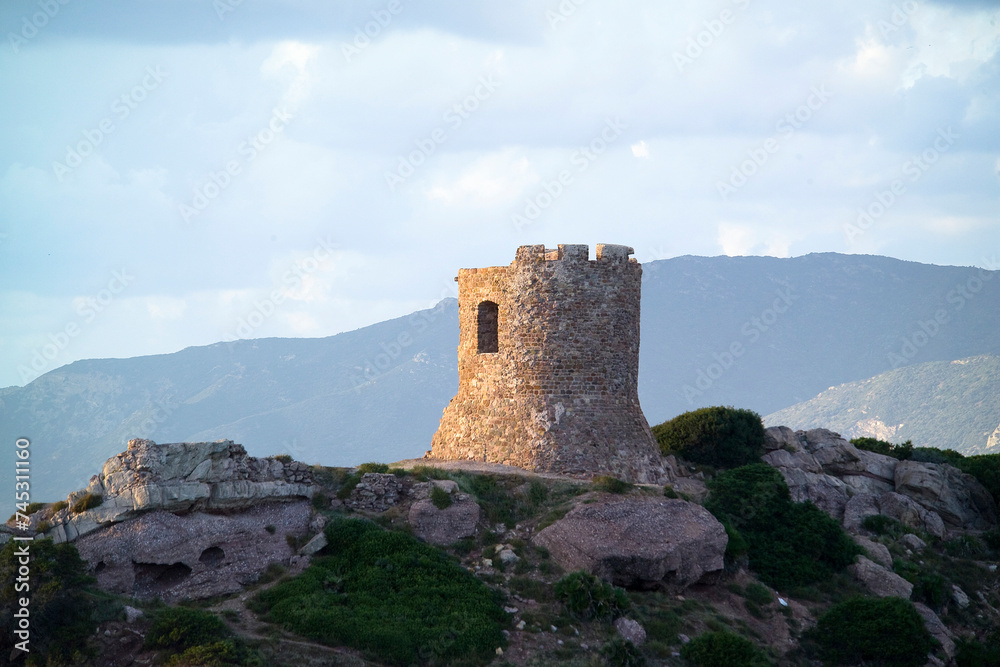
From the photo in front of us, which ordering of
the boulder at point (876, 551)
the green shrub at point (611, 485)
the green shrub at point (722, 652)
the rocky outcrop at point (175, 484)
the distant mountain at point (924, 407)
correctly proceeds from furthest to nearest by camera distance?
the distant mountain at point (924, 407)
the boulder at point (876, 551)
the green shrub at point (611, 485)
the rocky outcrop at point (175, 484)
the green shrub at point (722, 652)

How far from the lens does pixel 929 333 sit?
19900 centimetres

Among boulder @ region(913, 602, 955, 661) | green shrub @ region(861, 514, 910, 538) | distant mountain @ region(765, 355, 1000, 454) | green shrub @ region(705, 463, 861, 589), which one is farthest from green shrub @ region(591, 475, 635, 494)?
distant mountain @ region(765, 355, 1000, 454)

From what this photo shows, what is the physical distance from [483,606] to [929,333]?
664ft

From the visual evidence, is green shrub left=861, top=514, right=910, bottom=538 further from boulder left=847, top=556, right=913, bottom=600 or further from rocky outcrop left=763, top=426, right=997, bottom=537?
boulder left=847, top=556, right=913, bottom=600

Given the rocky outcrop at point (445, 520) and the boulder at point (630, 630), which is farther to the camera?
the rocky outcrop at point (445, 520)

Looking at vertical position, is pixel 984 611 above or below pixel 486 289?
below

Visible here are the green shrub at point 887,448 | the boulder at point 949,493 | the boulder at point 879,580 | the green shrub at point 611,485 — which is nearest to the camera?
the green shrub at point 611,485

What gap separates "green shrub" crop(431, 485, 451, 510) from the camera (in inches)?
887

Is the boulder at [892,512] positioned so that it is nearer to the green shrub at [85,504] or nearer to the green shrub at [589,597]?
the green shrub at [589,597]

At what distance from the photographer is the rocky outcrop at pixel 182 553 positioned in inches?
741

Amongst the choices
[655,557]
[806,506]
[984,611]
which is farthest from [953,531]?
[655,557]

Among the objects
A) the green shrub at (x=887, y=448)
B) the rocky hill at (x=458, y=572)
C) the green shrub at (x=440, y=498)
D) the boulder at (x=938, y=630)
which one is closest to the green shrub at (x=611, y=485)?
the rocky hill at (x=458, y=572)

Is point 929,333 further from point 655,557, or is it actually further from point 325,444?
point 655,557

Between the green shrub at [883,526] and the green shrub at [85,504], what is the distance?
71.2 ft
